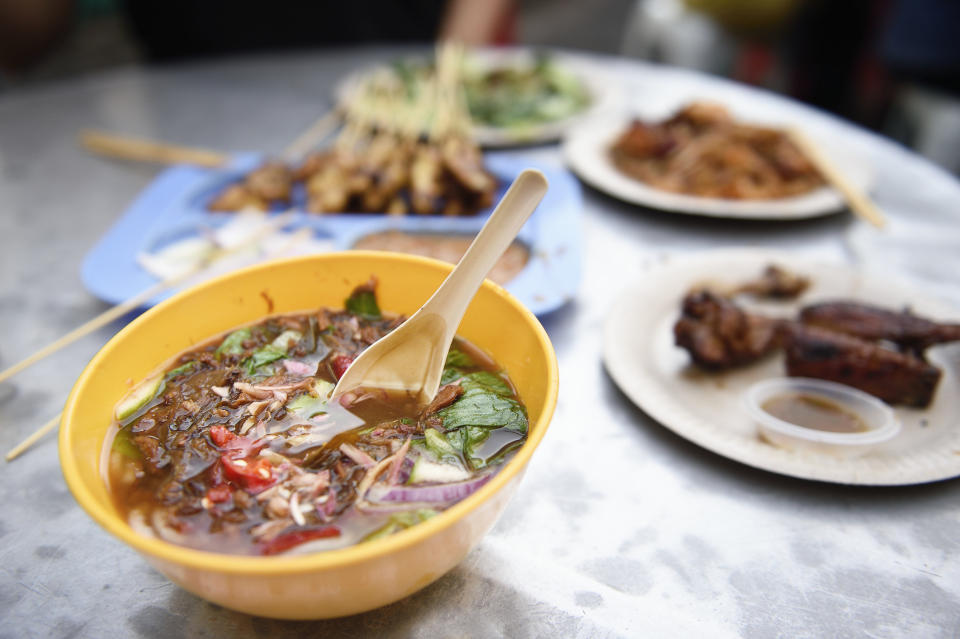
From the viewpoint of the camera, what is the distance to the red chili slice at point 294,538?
41.5 inches

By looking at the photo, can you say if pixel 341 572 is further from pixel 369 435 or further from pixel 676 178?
pixel 676 178

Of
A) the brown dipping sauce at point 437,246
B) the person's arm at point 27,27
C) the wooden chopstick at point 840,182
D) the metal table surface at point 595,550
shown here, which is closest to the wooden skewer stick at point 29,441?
the metal table surface at point 595,550

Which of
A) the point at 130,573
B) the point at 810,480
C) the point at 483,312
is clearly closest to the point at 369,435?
the point at 483,312

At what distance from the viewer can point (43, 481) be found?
1629 millimetres

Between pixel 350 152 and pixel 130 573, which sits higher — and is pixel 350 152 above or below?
above

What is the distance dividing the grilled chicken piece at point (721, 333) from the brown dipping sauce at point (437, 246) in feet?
2.12

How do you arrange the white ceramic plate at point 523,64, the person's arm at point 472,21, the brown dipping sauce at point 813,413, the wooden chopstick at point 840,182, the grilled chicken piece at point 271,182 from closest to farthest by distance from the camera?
1. the brown dipping sauce at point 813,413
2. the wooden chopstick at point 840,182
3. the grilled chicken piece at point 271,182
4. the white ceramic plate at point 523,64
5. the person's arm at point 472,21

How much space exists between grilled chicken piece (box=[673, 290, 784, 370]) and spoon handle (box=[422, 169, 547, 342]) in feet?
2.78

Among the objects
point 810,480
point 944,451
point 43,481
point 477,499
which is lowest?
point 43,481

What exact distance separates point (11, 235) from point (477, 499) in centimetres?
274

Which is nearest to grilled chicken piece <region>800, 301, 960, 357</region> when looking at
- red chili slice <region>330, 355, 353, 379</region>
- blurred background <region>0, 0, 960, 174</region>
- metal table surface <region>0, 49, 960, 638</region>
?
metal table surface <region>0, 49, 960, 638</region>

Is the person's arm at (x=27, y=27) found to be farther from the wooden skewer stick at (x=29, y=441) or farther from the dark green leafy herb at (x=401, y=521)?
the dark green leafy herb at (x=401, y=521)

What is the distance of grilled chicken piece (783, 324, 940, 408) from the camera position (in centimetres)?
177

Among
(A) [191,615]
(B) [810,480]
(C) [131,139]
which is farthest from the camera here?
(C) [131,139]
